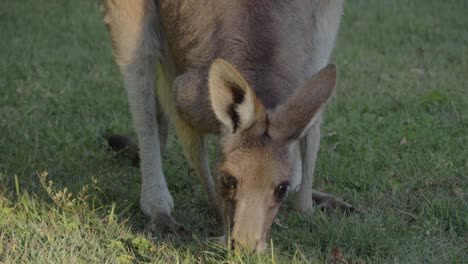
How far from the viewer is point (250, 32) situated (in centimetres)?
359

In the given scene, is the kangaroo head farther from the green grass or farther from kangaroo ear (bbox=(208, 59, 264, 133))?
the green grass

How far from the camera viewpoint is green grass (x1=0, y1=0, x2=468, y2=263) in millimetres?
3291

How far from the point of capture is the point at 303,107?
3.09 meters

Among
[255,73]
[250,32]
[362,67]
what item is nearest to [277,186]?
[255,73]

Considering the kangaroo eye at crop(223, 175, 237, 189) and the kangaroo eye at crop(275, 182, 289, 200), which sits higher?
the kangaroo eye at crop(223, 175, 237, 189)

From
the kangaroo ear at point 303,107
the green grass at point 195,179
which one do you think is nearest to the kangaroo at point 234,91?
the kangaroo ear at point 303,107

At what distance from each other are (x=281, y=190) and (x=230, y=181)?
211mm

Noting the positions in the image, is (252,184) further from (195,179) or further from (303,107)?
(195,179)

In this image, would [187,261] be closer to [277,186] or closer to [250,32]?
[277,186]

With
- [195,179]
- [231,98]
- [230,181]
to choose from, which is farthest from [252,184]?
[195,179]

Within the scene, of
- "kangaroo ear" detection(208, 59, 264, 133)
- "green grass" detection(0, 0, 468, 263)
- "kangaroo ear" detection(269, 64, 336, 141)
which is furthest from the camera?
"green grass" detection(0, 0, 468, 263)

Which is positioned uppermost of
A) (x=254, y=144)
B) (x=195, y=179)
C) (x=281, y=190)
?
(x=254, y=144)

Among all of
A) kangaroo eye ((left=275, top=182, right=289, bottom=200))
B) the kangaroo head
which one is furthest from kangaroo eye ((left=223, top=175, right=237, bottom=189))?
kangaroo eye ((left=275, top=182, right=289, bottom=200))

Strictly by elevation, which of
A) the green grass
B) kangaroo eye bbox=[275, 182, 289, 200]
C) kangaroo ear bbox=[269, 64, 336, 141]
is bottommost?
the green grass
